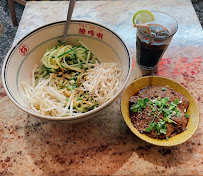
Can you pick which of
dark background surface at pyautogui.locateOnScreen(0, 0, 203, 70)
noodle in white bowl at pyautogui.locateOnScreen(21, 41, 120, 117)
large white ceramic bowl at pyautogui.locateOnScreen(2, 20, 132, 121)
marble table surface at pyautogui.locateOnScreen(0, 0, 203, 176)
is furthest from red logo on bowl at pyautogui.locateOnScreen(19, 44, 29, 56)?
dark background surface at pyautogui.locateOnScreen(0, 0, 203, 70)

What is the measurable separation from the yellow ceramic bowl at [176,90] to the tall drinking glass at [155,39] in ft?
0.64

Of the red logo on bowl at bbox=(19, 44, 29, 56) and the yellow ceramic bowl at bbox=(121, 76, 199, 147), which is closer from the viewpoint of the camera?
the yellow ceramic bowl at bbox=(121, 76, 199, 147)

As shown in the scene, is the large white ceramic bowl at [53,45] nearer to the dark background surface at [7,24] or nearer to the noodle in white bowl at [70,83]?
the noodle in white bowl at [70,83]

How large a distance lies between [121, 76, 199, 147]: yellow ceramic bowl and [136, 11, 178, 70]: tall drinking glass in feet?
0.64

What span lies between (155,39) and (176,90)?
370 millimetres

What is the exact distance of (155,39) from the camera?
1.30m

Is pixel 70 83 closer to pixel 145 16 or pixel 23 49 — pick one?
pixel 23 49

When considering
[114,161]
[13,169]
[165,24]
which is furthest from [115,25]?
[13,169]

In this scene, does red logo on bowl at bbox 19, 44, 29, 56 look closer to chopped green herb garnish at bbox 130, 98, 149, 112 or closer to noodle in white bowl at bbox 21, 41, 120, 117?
noodle in white bowl at bbox 21, 41, 120, 117

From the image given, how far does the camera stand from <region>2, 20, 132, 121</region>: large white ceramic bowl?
117 cm

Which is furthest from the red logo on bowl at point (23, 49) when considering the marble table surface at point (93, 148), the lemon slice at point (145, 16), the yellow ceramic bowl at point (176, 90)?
the lemon slice at point (145, 16)

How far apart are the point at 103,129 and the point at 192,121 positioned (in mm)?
539

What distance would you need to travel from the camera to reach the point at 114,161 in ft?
3.74

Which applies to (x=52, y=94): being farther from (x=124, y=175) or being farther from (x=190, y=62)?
(x=190, y=62)
